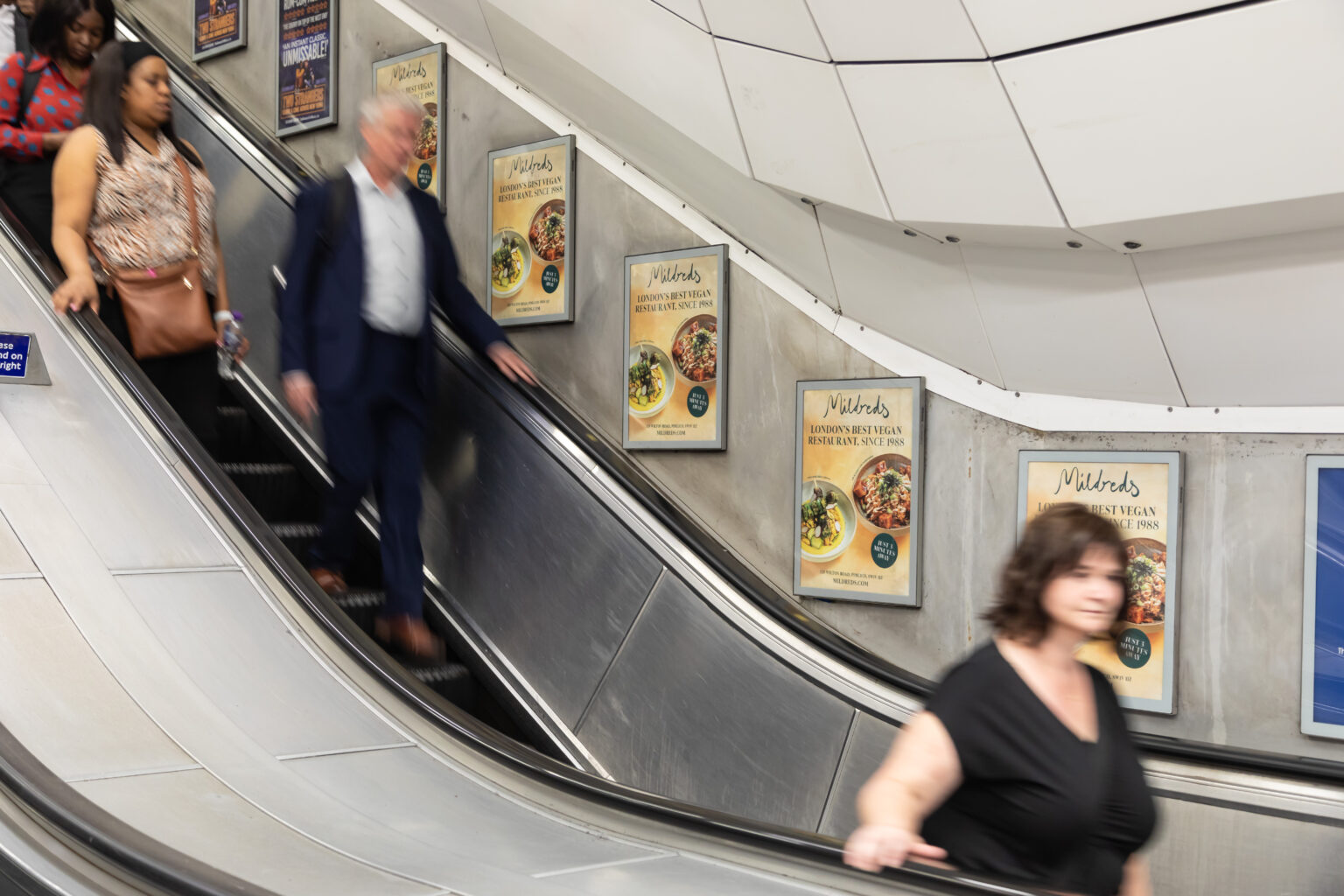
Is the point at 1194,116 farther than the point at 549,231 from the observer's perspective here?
No

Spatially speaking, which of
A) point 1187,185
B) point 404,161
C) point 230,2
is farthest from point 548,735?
point 230,2

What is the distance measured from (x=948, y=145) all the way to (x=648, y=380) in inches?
57.9

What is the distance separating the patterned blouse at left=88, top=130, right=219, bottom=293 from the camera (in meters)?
3.12

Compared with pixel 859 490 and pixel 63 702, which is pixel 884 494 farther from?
pixel 63 702

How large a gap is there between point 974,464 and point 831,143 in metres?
0.98

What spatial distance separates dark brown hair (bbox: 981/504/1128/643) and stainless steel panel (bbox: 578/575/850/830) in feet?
4.38

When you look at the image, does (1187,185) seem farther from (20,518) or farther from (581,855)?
(20,518)

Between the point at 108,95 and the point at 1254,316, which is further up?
the point at 108,95

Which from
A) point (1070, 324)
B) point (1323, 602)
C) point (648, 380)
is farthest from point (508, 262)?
point (1323, 602)

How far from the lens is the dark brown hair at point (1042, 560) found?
1558 millimetres

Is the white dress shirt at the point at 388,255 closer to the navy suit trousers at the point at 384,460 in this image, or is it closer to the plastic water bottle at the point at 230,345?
the navy suit trousers at the point at 384,460

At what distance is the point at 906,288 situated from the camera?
3039 millimetres

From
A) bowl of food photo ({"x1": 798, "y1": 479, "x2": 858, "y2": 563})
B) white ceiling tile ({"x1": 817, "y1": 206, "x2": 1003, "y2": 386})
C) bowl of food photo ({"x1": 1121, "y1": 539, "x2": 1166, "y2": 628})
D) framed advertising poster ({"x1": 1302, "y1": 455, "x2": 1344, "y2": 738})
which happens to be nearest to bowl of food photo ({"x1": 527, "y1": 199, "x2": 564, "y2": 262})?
white ceiling tile ({"x1": 817, "y1": 206, "x2": 1003, "y2": 386})

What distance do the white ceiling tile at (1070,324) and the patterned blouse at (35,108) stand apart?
296 cm
